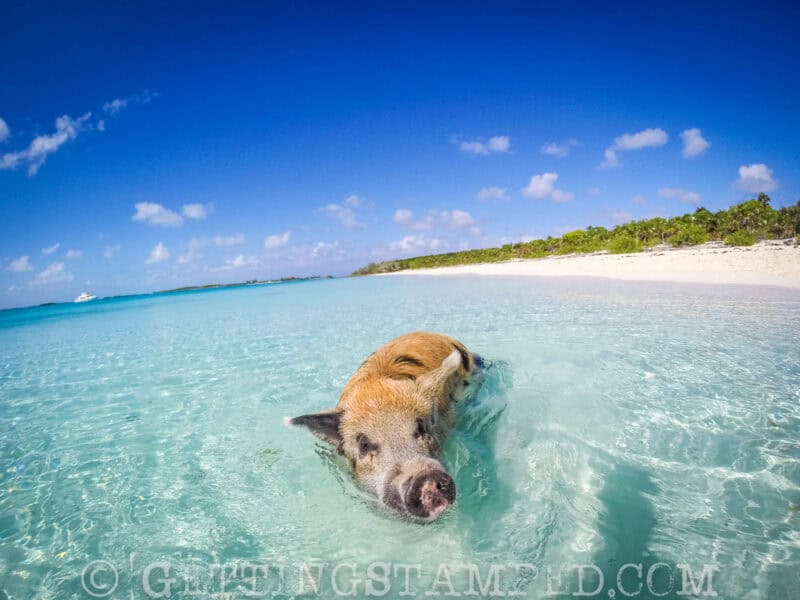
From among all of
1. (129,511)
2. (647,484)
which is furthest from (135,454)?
(647,484)

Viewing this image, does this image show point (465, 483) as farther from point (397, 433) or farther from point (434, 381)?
point (434, 381)

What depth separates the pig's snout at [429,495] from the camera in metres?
2.81

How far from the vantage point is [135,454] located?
527 centimetres

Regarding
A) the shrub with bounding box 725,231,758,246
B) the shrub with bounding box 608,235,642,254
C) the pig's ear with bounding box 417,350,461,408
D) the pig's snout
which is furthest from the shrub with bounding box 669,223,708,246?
the pig's snout

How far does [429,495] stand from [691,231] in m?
56.2

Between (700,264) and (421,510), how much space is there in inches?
1226

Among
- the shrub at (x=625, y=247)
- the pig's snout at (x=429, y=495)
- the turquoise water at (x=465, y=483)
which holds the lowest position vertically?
the turquoise water at (x=465, y=483)

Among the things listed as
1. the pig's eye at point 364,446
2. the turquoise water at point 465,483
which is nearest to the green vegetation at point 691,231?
the turquoise water at point 465,483

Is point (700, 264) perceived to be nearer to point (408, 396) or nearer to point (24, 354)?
point (408, 396)

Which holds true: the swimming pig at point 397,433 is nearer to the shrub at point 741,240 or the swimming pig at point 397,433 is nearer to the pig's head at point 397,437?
the pig's head at point 397,437

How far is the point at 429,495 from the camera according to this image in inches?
112

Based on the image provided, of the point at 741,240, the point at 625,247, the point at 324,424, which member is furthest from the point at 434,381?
the point at 625,247

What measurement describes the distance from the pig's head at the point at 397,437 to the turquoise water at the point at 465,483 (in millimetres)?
394

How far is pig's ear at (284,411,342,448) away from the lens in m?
3.85
